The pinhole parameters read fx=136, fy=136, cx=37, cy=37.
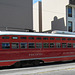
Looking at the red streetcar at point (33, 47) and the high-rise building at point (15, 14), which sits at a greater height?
the high-rise building at point (15, 14)

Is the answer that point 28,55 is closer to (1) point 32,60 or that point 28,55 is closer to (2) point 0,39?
(1) point 32,60

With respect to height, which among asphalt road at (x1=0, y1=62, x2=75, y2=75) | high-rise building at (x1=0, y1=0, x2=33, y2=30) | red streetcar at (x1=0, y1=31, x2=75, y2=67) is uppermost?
high-rise building at (x1=0, y1=0, x2=33, y2=30)

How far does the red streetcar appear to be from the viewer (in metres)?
10.2

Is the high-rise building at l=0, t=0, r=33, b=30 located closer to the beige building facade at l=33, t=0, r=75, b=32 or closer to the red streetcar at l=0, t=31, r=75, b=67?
the beige building facade at l=33, t=0, r=75, b=32

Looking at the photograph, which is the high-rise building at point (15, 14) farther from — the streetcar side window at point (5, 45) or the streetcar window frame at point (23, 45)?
the streetcar side window at point (5, 45)

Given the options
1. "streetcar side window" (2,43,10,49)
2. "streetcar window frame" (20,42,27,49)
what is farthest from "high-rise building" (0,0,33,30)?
"streetcar side window" (2,43,10,49)

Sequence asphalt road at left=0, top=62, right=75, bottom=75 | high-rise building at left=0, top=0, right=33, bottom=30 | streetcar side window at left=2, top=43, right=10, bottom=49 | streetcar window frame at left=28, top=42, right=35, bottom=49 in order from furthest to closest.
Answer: high-rise building at left=0, top=0, right=33, bottom=30 < streetcar window frame at left=28, top=42, right=35, bottom=49 < streetcar side window at left=2, top=43, right=10, bottom=49 < asphalt road at left=0, top=62, right=75, bottom=75

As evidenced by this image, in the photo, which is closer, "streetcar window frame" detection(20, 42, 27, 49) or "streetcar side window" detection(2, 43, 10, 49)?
"streetcar side window" detection(2, 43, 10, 49)

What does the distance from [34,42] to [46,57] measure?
171 centimetres

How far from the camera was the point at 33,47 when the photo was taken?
11.2 meters

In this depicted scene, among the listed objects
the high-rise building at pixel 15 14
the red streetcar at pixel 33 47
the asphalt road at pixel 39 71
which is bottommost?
the asphalt road at pixel 39 71

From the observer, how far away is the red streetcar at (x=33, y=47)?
10172mm

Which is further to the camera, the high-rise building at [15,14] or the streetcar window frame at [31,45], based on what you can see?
the high-rise building at [15,14]

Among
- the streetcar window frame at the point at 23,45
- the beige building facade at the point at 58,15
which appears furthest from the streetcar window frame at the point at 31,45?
the beige building facade at the point at 58,15
